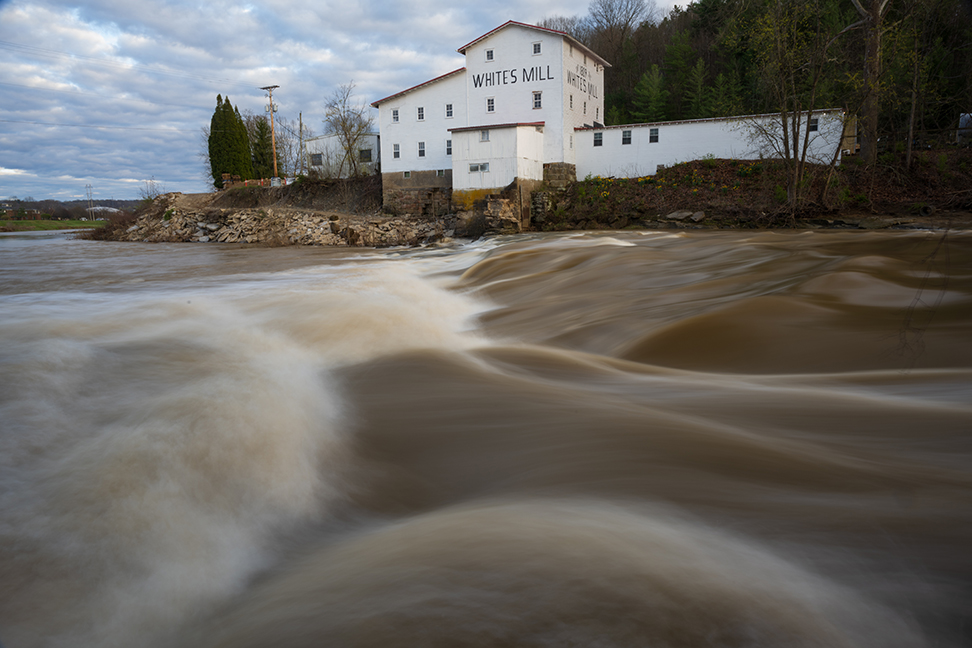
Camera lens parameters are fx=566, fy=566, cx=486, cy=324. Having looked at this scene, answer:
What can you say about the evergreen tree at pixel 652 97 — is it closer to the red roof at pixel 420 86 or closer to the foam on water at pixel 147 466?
the red roof at pixel 420 86

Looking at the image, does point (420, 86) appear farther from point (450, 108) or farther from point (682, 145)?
point (682, 145)

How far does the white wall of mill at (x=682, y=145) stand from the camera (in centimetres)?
2567

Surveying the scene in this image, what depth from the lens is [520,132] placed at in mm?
28562

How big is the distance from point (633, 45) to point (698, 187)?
88.5 ft

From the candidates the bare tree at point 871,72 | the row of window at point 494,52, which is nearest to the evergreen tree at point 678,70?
the row of window at point 494,52

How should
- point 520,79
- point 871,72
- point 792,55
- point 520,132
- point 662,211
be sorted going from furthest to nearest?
point 520,79 → point 520,132 → point 662,211 → point 871,72 → point 792,55

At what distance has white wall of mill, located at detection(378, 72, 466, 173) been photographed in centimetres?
3316

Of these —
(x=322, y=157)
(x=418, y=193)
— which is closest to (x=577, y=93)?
(x=418, y=193)

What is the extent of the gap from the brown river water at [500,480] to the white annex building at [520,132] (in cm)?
2445

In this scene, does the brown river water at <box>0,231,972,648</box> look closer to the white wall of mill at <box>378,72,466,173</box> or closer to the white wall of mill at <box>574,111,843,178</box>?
the white wall of mill at <box>574,111,843,178</box>

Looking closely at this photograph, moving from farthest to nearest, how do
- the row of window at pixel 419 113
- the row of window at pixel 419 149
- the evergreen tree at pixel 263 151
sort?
the evergreen tree at pixel 263 151 → the row of window at pixel 419 149 → the row of window at pixel 419 113

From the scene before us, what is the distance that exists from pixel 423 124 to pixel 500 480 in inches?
1344

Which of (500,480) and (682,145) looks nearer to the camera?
(500,480)

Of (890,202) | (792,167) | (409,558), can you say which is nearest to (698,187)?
(792,167)
